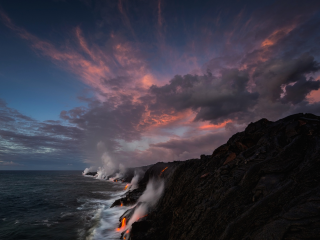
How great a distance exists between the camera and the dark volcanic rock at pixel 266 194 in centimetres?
616

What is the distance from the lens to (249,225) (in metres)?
7.15

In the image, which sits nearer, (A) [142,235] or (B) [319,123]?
(B) [319,123]

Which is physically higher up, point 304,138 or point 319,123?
point 319,123

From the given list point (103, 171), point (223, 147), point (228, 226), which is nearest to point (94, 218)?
point (223, 147)

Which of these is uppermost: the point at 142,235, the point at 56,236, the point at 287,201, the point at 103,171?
the point at 103,171

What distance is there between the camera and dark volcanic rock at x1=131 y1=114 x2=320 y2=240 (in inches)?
243

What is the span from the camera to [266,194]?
25.6 feet

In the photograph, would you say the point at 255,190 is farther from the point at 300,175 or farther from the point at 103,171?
the point at 103,171

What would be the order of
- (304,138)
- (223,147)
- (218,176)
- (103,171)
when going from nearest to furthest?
(304,138), (218,176), (223,147), (103,171)

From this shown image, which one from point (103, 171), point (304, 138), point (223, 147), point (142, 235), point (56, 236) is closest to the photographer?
point (304, 138)

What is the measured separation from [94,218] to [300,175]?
31833mm

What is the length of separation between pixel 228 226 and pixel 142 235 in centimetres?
1043

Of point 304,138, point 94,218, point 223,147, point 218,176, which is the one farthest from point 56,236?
point 304,138

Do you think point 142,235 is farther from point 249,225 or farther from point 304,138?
point 304,138
